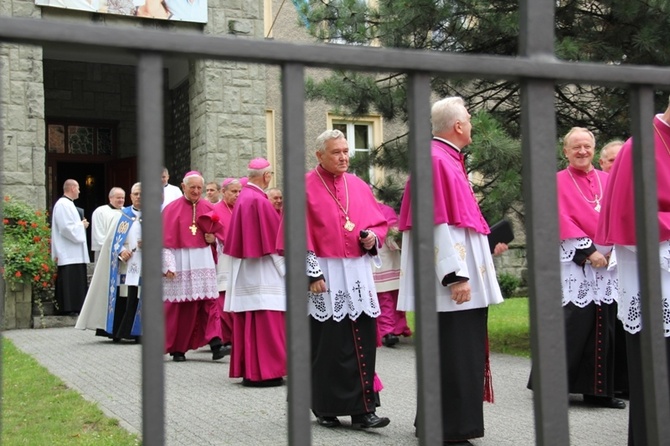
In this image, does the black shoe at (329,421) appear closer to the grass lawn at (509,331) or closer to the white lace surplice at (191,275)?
the grass lawn at (509,331)

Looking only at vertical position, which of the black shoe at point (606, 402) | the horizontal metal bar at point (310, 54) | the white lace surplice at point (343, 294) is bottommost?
the black shoe at point (606, 402)

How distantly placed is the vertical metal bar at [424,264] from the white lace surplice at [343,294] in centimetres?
421

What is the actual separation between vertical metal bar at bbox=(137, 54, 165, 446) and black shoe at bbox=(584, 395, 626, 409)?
18.1 ft

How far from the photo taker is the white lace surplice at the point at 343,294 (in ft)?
18.3

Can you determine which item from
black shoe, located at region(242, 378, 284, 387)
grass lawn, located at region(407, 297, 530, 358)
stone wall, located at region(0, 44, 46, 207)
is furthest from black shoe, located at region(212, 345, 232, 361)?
stone wall, located at region(0, 44, 46, 207)

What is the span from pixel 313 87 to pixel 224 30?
22.6ft

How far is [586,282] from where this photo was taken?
624 centimetres

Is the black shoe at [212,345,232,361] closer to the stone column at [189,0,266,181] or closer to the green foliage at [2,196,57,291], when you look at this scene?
the green foliage at [2,196,57,291]

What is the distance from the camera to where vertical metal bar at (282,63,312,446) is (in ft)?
4.03

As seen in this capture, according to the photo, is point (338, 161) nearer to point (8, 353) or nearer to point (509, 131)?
point (509, 131)

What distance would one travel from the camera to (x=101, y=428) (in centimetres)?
537

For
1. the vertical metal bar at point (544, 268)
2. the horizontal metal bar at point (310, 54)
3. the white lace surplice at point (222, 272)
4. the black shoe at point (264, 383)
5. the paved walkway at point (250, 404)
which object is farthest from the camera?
the white lace surplice at point (222, 272)

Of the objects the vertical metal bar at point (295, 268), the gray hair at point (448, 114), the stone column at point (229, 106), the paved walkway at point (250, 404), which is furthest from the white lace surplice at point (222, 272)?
the vertical metal bar at point (295, 268)

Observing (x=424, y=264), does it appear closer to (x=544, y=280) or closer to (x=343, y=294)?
(x=544, y=280)
